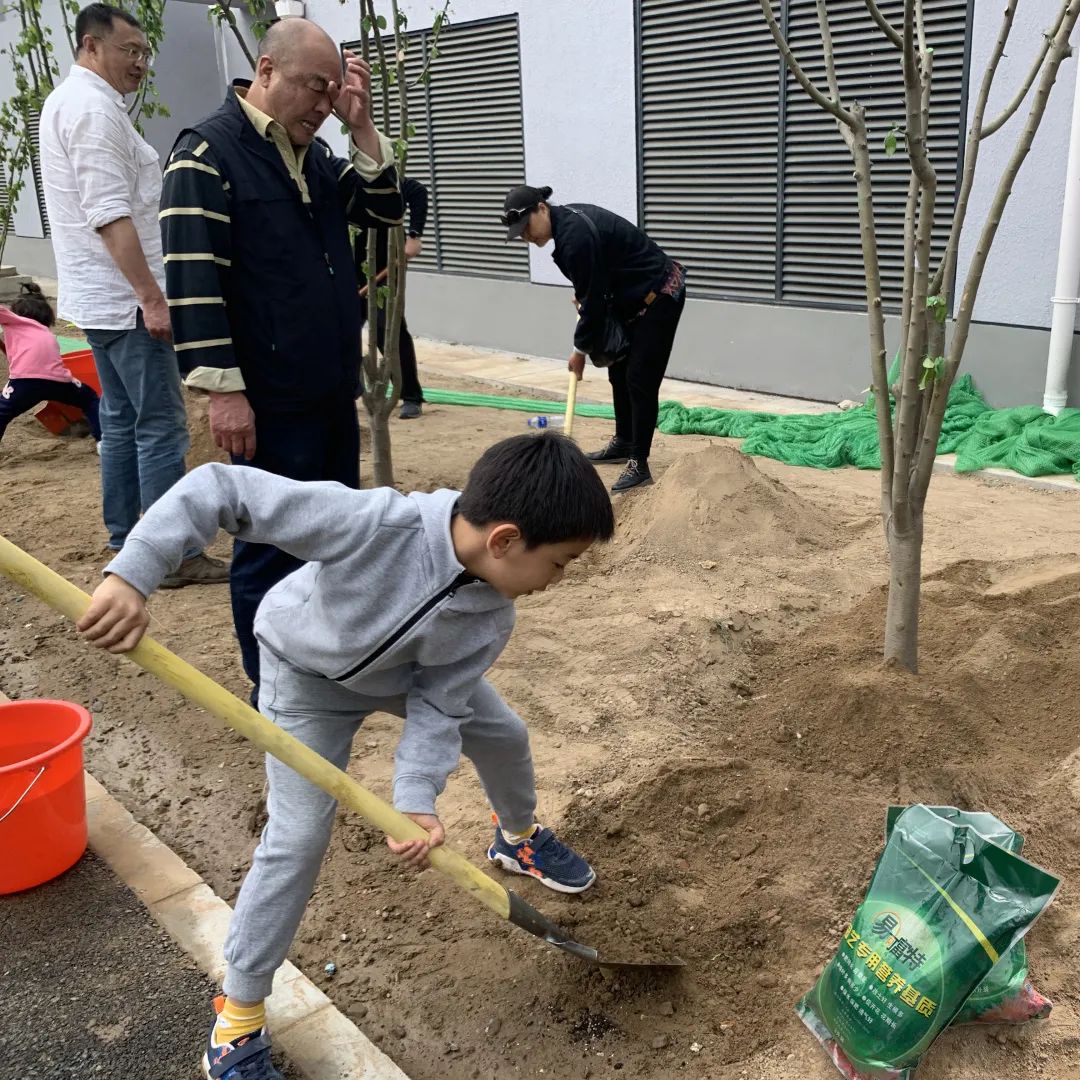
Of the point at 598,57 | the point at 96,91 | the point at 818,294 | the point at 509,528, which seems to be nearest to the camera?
the point at 509,528

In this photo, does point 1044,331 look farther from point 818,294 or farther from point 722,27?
point 722,27

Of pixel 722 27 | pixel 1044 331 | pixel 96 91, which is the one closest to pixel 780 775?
pixel 96 91

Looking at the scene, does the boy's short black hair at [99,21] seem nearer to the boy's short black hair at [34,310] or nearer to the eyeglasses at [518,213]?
the eyeglasses at [518,213]

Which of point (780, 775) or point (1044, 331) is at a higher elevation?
point (1044, 331)

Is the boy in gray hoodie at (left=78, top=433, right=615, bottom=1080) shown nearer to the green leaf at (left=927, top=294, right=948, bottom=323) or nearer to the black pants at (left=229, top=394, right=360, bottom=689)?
the black pants at (left=229, top=394, right=360, bottom=689)

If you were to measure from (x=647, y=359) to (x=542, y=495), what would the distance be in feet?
13.2

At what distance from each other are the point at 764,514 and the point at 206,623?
251 centimetres

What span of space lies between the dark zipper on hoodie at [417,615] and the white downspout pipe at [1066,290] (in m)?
5.54

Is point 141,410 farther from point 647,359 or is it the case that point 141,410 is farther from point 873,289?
point 873,289

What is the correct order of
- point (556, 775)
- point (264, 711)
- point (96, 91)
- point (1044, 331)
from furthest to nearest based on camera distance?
point (1044, 331)
point (96, 91)
point (556, 775)
point (264, 711)

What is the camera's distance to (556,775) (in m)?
3.15

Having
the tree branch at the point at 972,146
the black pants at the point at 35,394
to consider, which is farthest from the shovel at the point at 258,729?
the black pants at the point at 35,394

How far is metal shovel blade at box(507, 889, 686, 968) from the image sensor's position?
7.18 ft

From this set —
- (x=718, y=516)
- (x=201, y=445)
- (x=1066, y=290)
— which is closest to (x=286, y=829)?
(x=718, y=516)
